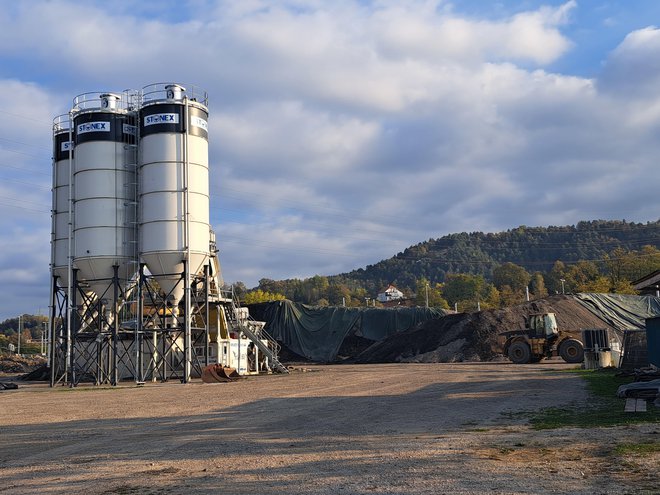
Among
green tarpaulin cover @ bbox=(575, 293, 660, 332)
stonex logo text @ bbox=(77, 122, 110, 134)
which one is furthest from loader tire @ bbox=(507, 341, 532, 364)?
stonex logo text @ bbox=(77, 122, 110, 134)

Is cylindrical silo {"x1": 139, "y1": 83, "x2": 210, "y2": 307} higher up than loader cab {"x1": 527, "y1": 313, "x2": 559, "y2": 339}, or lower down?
higher up

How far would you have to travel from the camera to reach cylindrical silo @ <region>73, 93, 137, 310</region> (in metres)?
39.4

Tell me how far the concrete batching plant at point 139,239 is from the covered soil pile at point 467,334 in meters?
22.2

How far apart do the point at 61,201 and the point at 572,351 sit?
32378 millimetres

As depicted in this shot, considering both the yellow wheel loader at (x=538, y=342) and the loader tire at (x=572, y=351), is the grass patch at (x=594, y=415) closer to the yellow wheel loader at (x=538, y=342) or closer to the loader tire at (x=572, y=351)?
the loader tire at (x=572, y=351)

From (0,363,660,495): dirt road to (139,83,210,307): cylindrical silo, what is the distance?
55.0 ft

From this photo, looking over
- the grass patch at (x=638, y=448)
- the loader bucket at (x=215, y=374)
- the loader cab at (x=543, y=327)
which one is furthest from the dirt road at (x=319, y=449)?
the loader cab at (x=543, y=327)

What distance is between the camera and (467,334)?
59625mm

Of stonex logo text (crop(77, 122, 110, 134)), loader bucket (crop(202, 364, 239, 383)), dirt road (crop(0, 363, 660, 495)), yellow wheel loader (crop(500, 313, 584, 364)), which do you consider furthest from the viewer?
yellow wheel loader (crop(500, 313, 584, 364))

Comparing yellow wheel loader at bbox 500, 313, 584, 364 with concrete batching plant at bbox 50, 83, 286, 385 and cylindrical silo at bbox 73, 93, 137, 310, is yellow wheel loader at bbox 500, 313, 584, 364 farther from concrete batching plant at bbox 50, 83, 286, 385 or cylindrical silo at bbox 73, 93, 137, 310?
Result: cylindrical silo at bbox 73, 93, 137, 310

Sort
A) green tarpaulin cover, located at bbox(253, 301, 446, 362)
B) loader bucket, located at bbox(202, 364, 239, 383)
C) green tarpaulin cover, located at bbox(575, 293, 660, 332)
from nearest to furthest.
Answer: loader bucket, located at bbox(202, 364, 239, 383) → green tarpaulin cover, located at bbox(575, 293, 660, 332) → green tarpaulin cover, located at bbox(253, 301, 446, 362)

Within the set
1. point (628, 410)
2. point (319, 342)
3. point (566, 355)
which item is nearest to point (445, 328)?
point (319, 342)

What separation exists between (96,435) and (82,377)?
97.7 ft

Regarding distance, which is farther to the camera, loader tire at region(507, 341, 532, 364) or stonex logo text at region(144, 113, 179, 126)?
loader tire at region(507, 341, 532, 364)
